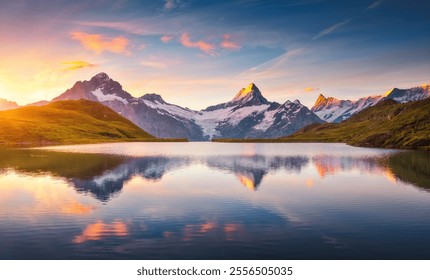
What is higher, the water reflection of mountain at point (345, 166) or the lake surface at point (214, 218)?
the water reflection of mountain at point (345, 166)

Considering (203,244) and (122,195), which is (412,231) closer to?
(203,244)

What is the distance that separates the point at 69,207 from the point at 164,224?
15.6m

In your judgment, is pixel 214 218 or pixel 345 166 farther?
pixel 345 166

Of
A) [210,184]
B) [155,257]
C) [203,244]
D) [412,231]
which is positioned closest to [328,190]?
[210,184]

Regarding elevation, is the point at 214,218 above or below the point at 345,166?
below

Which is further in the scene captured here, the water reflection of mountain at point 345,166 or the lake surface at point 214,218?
the water reflection of mountain at point 345,166

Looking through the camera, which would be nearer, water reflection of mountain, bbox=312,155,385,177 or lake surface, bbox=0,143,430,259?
lake surface, bbox=0,143,430,259

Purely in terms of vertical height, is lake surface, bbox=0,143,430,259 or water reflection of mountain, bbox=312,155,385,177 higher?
water reflection of mountain, bbox=312,155,385,177

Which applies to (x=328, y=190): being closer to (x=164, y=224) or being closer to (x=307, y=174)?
(x=307, y=174)

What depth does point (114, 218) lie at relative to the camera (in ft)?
144

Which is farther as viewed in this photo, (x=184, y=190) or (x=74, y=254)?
(x=184, y=190)

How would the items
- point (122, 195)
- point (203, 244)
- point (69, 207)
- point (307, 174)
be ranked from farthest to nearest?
point (307, 174), point (122, 195), point (69, 207), point (203, 244)
